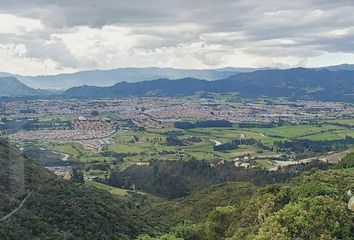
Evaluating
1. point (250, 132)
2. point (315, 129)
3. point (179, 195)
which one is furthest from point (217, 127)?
point (179, 195)

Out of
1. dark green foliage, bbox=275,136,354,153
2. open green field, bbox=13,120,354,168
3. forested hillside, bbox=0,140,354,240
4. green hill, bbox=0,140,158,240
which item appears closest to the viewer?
forested hillside, bbox=0,140,354,240

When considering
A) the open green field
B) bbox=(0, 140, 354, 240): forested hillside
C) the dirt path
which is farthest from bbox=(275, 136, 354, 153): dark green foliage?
the dirt path

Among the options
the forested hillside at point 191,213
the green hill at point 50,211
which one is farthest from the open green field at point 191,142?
the green hill at point 50,211

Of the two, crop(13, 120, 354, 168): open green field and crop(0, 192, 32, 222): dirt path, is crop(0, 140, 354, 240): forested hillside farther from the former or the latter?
crop(13, 120, 354, 168): open green field

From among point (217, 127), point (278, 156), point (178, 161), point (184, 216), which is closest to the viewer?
point (184, 216)

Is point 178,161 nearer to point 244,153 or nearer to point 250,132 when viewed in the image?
point 244,153

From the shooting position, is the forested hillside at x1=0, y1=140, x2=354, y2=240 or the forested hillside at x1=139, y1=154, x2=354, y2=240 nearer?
the forested hillside at x1=139, y1=154, x2=354, y2=240

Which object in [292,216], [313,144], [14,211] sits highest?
[292,216]

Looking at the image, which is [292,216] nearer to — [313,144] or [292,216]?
[292,216]

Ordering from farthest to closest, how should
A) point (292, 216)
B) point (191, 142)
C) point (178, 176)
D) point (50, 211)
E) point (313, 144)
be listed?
point (191, 142)
point (313, 144)
point (178, 176)
point (50, 211)
point (292, 216)

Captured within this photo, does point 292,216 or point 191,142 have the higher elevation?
point 292,216

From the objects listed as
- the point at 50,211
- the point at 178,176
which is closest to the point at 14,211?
the point at 50,211
